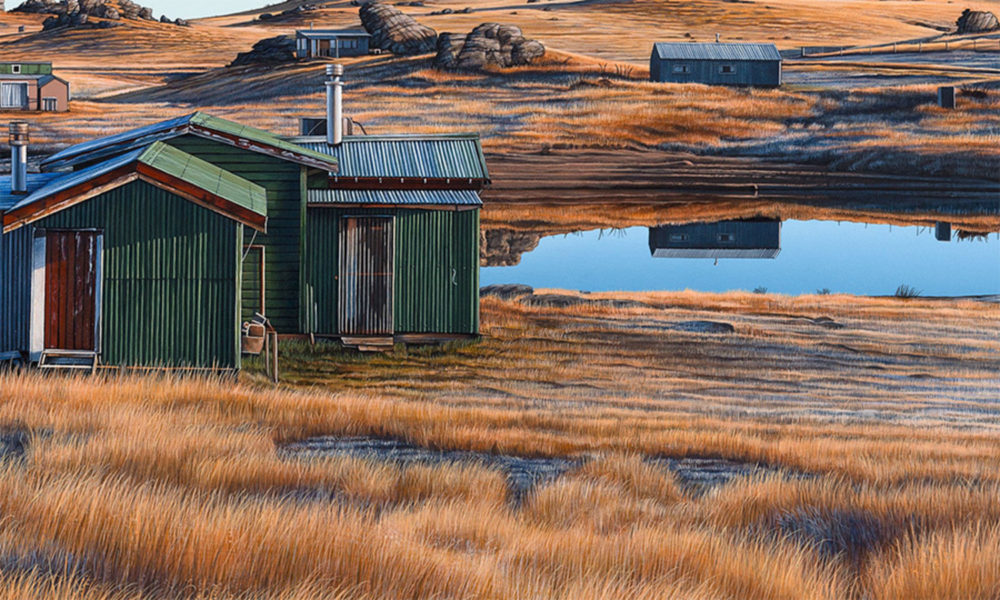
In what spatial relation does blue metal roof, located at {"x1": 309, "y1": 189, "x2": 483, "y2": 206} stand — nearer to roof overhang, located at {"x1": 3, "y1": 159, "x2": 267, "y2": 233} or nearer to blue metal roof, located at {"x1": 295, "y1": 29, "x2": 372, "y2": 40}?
roof overhang, located at {"x1": 3, "y1": 159, "x2": 267, "y2": 233}

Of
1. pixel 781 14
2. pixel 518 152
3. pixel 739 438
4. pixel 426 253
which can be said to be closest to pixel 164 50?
pixel 518 152

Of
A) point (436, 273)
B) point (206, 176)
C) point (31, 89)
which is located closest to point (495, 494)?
point (206, 176)

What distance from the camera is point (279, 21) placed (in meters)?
78.2

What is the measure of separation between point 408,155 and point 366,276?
2.36 m

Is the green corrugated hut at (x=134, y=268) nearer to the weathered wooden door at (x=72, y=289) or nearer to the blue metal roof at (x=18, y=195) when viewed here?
the weathered wooden door at (x=72, y=289)

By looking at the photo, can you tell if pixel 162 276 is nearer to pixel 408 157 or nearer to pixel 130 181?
pixel 130 181

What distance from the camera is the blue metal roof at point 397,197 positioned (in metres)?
18.5

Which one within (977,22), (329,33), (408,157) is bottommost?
(408,157)

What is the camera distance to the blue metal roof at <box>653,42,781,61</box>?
52.8m

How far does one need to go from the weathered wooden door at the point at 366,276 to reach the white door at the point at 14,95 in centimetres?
2899

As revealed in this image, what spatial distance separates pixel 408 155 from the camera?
19484 millimetres

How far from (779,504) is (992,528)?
135 cm

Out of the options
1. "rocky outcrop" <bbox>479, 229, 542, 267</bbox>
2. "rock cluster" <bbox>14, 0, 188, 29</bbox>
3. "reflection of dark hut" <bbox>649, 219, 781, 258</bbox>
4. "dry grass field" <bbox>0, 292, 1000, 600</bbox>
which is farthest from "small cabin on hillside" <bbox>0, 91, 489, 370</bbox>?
"rock cluster" <bbox>14, 0, 188, 29</bbox>

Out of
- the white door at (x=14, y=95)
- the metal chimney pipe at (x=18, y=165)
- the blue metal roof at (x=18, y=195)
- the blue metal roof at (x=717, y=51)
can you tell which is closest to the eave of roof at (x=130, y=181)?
the blue metal roof at (x=18, y=195)
